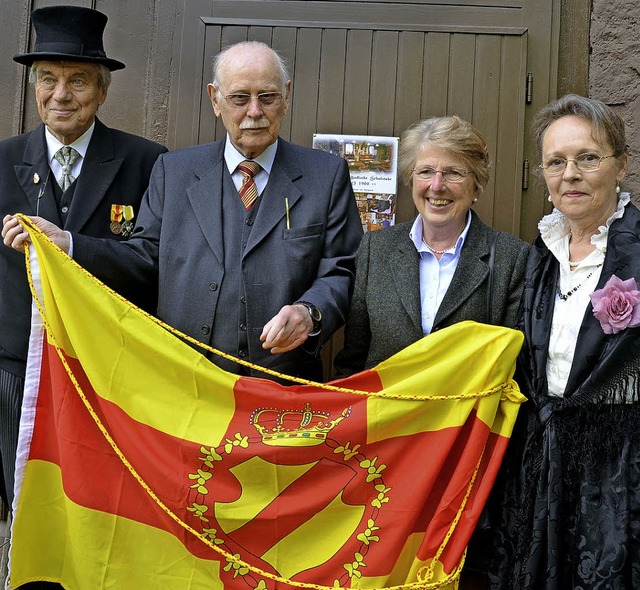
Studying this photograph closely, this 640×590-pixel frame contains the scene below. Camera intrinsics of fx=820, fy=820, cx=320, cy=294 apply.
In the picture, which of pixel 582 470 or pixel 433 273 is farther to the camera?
pixel 433 273

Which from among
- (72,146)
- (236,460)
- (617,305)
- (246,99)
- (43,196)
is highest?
(246,99)

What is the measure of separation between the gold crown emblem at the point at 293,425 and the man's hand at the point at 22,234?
38.6 inches

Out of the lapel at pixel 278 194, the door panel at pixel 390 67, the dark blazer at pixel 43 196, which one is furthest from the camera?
the door panel at pixel 390 67

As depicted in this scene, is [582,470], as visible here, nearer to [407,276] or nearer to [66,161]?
[407,276]

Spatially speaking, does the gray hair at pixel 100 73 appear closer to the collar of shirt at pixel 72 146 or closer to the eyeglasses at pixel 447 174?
the collar of shirt at pixel 72 146

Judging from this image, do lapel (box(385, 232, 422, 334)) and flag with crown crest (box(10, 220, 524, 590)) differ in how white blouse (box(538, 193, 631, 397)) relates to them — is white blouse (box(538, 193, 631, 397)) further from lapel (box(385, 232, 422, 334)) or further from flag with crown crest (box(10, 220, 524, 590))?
lapel (box(385, 232, 422, 334))

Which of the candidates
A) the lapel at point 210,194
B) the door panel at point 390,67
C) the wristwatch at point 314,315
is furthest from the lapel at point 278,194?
the door panel at point 390,67

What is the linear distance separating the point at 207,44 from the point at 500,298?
7.48 ft

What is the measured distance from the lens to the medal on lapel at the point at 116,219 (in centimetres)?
352

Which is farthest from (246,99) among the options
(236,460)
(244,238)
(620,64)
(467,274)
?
(620,64)

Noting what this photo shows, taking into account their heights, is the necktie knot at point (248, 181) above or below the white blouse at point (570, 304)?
above

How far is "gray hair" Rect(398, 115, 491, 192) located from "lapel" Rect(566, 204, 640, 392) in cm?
64

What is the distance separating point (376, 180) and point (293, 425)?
71.6 inches

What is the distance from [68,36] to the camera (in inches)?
140
